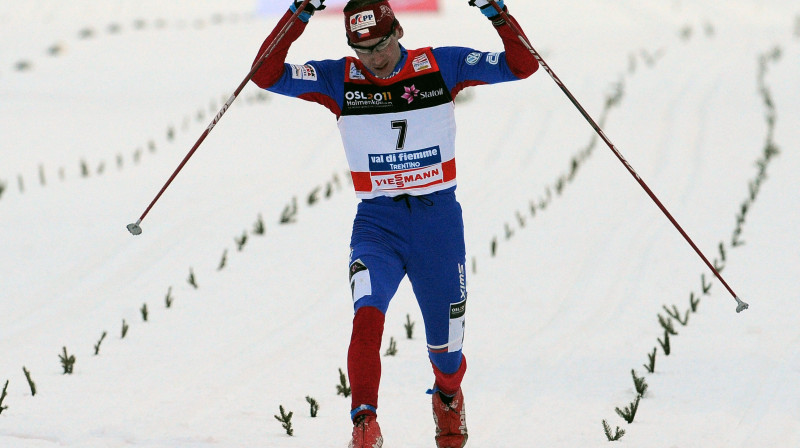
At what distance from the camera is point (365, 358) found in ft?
15.1

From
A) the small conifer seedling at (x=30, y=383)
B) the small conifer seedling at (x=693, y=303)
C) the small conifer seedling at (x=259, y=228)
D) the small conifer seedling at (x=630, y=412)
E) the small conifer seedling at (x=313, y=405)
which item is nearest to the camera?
the small conifer seedling at (x=630, y=412)

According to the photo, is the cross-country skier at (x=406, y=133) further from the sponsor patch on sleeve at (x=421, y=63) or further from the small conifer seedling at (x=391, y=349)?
the small conifer seedling at (x=391, y=349)

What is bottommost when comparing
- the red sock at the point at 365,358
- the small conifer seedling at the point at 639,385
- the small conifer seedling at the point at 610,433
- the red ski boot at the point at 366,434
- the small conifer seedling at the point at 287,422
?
the small conifer seedling at the point at 639,385

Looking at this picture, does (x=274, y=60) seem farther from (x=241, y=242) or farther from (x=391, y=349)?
(x=241, y=242)

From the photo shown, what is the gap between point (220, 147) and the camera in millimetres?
12523

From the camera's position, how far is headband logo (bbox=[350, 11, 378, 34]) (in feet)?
15.6

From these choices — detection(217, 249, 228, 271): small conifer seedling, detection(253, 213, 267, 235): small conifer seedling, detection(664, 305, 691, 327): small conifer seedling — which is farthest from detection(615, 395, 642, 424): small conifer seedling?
detection(253, 213, 267, 235): small conifer seedling

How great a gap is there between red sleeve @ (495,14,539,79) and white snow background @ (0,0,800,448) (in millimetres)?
1795

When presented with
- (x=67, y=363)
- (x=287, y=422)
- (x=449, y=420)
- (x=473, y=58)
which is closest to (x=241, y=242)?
(x=67, y=363)

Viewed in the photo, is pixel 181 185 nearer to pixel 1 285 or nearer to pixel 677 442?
pixel 1 285

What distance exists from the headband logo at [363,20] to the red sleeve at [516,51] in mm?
568

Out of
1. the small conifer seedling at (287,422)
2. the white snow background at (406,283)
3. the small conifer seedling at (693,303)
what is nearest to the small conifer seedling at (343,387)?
the white snow background at (406,283)

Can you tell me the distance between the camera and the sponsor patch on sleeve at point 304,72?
5000 millimetres

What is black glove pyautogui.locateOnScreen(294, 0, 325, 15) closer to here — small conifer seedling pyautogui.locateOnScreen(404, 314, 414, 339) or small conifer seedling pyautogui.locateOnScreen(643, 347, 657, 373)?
small conifer seedling pyautogui.locateOnScreen(404, 314, 414, 339)
